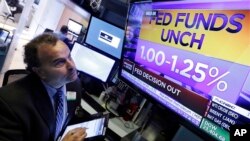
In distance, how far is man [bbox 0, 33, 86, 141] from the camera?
119cm

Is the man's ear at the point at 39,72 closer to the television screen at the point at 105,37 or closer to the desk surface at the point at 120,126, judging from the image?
the desk surface at the point at 120,126

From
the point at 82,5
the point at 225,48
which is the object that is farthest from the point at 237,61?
the point at 82,5

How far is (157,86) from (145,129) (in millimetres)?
533

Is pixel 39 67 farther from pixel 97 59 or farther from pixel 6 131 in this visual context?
pixel 97 59

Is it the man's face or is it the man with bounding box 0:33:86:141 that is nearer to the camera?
the man with bounding box 0:33:86:141

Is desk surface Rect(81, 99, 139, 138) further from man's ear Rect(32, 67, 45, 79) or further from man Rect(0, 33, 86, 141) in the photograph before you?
man's ear Rect(32, 67, 45, 79)

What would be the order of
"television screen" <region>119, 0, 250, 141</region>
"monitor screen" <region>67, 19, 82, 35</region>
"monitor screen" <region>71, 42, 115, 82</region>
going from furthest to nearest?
"monitor screen" <region>67, 19, 82, 35</region>, "monitor screen" <region>71, 42, 115, 82</region>, "television screen" <region>119, 0, 250, 141</region>

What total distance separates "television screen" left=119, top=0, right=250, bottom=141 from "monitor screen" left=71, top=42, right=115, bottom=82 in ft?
2.72

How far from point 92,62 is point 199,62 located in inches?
59.6

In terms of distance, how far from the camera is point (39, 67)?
1406mm

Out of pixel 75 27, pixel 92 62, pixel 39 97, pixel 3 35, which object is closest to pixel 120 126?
pixel 39 97

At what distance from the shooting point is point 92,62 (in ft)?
8.06

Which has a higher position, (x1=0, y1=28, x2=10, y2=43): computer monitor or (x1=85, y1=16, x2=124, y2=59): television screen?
(x1=85, y1=16, x2=124, y2=59): television screen

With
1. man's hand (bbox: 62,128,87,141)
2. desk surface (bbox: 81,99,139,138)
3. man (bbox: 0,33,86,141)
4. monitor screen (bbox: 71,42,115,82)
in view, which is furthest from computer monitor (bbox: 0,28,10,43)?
man's hand (bbox: 62,128,87,141)
